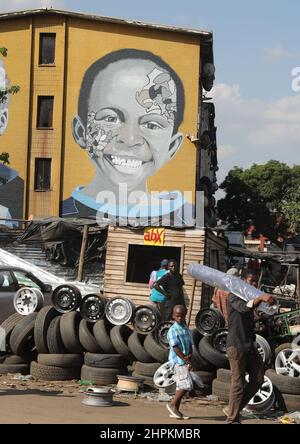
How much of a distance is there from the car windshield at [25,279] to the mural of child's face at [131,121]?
62.6 feet

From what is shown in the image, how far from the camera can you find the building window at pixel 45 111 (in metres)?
36.9

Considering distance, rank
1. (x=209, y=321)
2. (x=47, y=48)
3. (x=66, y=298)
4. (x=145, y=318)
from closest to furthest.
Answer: (x=209, y=321) < (x=145, y=318) < (x=66, y=298) < (x=47, y=48)

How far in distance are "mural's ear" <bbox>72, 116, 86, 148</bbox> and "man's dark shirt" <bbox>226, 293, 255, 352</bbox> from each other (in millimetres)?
27656

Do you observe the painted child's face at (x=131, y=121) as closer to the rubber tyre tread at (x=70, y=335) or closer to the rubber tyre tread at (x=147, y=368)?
the rubber tyre tread at (x=70, y=335)

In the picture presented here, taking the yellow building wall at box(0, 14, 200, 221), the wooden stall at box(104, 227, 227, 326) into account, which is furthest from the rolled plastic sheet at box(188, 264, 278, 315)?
the yellow building wall at box(0, 14, 200, 221)

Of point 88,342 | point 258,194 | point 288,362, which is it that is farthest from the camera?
point 258,194

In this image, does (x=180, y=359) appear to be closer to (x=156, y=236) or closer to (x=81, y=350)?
Answer: (x=81, y=350)

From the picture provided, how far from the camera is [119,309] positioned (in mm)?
14258

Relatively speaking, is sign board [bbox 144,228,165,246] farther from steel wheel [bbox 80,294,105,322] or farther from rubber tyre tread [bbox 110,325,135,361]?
rubber tyre tread [bbox 110,325,135,361]

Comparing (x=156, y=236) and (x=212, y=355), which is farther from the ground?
(x=156, y=236)

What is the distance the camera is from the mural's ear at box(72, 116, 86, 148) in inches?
1430

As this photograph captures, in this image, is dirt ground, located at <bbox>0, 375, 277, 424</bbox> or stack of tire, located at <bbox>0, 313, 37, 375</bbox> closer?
dirt ground, located at <bbox>0, 375, 277, 424</bbox>

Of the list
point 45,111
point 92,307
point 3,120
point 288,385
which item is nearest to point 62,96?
point 45,111

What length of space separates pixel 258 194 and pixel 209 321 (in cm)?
4880
